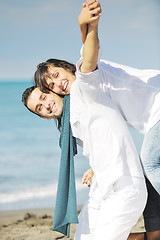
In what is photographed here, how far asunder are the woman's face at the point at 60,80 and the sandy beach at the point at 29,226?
1.43m

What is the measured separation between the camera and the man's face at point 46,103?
187 cm

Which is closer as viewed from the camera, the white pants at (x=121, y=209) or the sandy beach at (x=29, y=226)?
the white pants at (x=121, y=209)

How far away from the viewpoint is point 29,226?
3299 mm

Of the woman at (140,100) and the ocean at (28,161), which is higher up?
the woman at (140,100)

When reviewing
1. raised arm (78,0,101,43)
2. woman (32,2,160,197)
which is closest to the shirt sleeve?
woman (32,2,160,197)

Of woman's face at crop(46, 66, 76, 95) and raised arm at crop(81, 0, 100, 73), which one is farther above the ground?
raised arm at crop(81, 0, 100, 73)

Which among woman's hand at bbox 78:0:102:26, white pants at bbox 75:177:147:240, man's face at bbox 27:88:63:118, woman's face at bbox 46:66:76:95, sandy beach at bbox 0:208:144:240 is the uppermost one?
woman's hand at bbox 78:0:102:26

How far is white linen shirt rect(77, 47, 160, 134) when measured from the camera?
169cm

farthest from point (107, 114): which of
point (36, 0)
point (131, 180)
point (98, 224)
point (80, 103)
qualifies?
point (36, 0)

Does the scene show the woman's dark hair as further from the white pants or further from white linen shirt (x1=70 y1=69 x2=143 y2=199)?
the white pants

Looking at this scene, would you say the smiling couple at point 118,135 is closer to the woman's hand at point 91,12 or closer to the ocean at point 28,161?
the woman's hand at point 91,12

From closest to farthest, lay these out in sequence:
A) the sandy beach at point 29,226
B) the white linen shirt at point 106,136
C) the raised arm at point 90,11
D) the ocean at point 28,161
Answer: the raised arm at point 90,11, the white linen shirt at point 106,136, the sandy beach at point 29,226, the ocean at point 28,161

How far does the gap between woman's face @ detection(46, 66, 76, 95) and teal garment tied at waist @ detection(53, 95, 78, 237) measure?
0.15 meters

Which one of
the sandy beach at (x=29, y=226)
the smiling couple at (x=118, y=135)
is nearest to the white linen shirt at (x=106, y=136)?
the smiling couple at (x=118, y=135)
